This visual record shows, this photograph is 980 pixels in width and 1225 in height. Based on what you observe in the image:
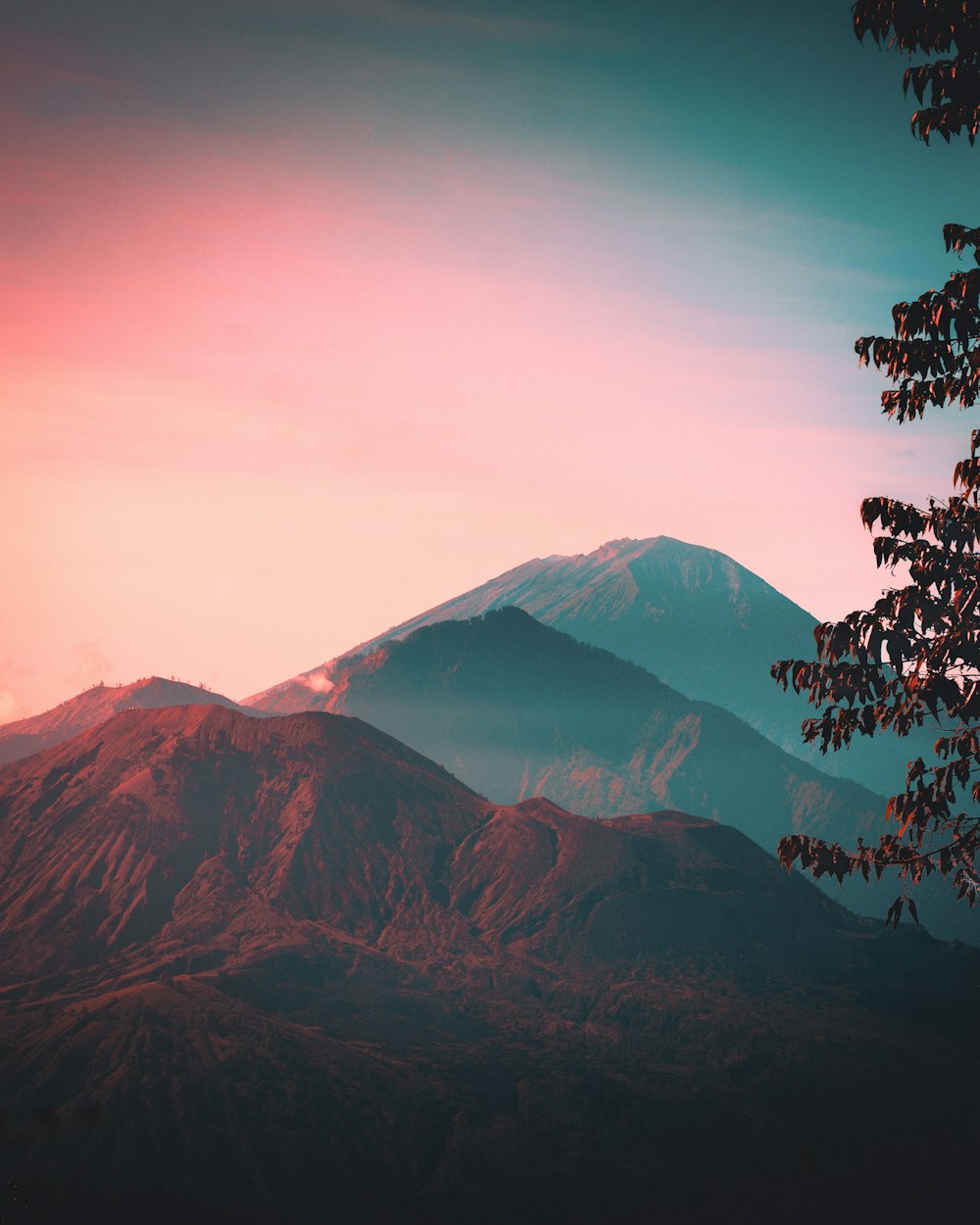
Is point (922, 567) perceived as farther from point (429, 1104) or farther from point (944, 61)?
point (429, 1104)

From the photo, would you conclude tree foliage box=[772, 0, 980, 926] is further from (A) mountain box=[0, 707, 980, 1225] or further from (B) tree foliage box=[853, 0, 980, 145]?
(A) mountain box=[0, 707, 980, 1225]

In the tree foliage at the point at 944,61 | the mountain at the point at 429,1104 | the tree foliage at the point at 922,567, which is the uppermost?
the tree foliage at the point at 944,61

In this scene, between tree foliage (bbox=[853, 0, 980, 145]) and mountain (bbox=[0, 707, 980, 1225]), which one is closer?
tree foliage (bbox=[853, 0, 980, 145])

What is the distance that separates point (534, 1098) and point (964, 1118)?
2470 inches

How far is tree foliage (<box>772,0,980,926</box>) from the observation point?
17.2m

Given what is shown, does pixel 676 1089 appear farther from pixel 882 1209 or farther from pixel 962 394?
pixel 962 394

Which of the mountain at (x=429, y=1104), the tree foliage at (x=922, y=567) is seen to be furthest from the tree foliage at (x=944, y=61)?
the mountain at (x=429, y=1104)

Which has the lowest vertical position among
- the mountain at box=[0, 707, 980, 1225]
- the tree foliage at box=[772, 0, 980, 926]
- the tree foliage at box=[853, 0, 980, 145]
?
the mountain at box=[0, 707, 980, 1225]

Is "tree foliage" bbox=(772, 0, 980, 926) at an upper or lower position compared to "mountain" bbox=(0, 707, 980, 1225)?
upper

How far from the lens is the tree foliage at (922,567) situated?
1723 cm

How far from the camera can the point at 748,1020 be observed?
652ft

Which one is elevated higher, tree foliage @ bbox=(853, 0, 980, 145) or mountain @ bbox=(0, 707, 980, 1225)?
tree foliage @ bbox=(853, 0, 980, 145)

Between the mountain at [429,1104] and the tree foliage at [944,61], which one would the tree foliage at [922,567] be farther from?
the mountain at [429,1104]

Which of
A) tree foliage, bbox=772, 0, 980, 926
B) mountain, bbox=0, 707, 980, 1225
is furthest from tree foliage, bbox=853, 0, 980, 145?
mountain, bbox=0, 707, 980, 1225
